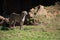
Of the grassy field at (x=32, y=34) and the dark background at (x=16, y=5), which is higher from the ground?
the dark background at (x=16, y=5)

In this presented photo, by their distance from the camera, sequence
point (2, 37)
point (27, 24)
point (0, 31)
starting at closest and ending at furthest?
point (2, 37), point (0, 31), point (27, 24)

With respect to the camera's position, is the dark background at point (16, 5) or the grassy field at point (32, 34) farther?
the dark background at point (16, 5)

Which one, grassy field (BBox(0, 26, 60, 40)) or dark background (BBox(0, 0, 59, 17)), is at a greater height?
dark background (BBox(0, 0, 59, 17))

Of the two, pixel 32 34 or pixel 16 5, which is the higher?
pixel 16 5

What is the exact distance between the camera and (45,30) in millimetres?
12023

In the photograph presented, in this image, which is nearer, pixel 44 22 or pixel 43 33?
pixel 43 33

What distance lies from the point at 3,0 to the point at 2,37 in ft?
29.3

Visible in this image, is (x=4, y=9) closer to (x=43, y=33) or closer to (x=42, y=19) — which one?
(x=42, y=19)

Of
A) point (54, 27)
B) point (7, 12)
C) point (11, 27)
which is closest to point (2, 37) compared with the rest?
point (11, 27)

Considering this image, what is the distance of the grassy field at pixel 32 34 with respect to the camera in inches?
426

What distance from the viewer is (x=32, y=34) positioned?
11.3m

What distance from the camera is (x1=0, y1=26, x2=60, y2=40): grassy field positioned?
1081 cm

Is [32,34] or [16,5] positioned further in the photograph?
[16,5]

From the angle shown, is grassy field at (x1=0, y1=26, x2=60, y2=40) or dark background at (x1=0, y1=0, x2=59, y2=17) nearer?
grassy field at (x1=0, y1=26, x2=60, y2=40)
